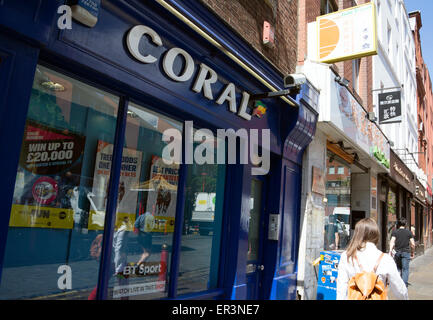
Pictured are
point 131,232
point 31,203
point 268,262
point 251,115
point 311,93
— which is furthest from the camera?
point 311,93

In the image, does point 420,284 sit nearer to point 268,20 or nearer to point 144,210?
point 268,20

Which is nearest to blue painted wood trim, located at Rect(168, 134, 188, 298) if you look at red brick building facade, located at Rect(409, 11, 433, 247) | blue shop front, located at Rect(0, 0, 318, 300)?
blue shop front, located at Rect(0, 0, 318, 300)

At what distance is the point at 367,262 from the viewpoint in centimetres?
318

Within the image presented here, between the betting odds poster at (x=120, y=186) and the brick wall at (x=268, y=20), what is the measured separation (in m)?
2.27

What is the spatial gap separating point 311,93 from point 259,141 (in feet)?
6.97

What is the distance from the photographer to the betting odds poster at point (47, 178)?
3303mm

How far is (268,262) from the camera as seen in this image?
6285mm

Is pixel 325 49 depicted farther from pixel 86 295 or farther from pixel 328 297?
pixel 86 295

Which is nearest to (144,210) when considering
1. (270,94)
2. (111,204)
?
(111,204)

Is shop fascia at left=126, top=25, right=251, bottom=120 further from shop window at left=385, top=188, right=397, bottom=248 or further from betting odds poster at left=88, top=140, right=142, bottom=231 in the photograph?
shop window at left=385, top=188, right=397, bottom=248

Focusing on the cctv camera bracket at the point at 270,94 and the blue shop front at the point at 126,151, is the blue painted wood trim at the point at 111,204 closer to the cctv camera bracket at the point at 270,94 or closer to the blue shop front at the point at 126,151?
the blue shop front at the point at 126,151

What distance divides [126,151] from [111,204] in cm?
69

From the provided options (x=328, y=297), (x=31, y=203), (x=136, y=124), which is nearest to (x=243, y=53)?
(x=136, y=124)

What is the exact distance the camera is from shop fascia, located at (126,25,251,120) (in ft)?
12.0
